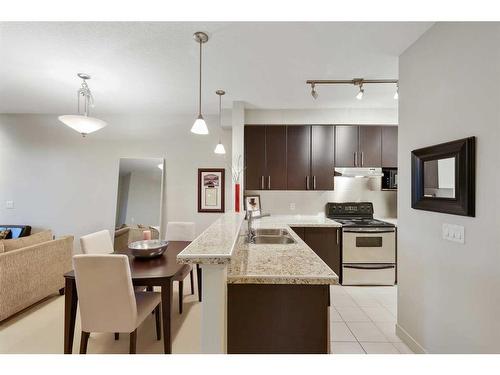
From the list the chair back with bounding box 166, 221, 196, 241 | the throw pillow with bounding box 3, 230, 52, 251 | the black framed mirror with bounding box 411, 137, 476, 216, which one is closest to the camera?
Result: the black framed mirror with bounding box 411, 137, 476, 216

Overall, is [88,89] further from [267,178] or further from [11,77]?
[267,178]

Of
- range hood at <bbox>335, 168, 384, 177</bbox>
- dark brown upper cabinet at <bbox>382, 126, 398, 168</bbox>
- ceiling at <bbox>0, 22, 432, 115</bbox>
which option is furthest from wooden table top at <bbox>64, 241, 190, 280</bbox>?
dark brown upper cabinet at <bbox>382, 126, 398, 168</bbox>

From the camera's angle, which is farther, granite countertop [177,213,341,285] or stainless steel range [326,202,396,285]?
stainless steel range [326,202,396,285]

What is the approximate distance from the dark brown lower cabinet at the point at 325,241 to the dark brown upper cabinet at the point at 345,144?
108 centimetres

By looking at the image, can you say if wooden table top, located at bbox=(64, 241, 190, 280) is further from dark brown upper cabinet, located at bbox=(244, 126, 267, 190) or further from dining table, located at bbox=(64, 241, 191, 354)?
dark brown upper cabinet, located at bbox=(244, 126, 267, 190)

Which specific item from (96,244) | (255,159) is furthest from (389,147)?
(96,244)

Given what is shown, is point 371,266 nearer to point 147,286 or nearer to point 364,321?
point 364,321

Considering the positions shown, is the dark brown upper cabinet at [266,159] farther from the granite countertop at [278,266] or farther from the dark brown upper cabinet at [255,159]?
the granite countertop at [278,266]

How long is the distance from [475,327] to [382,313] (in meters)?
1.32

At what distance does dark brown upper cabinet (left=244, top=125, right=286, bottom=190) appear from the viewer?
365 cm

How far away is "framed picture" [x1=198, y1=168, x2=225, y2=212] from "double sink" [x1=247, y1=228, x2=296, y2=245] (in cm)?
150

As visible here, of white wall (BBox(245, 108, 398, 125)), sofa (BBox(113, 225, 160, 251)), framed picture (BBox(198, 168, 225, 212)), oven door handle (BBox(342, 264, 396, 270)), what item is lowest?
oven door handle (BBox(342, 264, 396, 270))

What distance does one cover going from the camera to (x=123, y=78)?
2633 mm

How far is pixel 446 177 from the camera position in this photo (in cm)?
157
